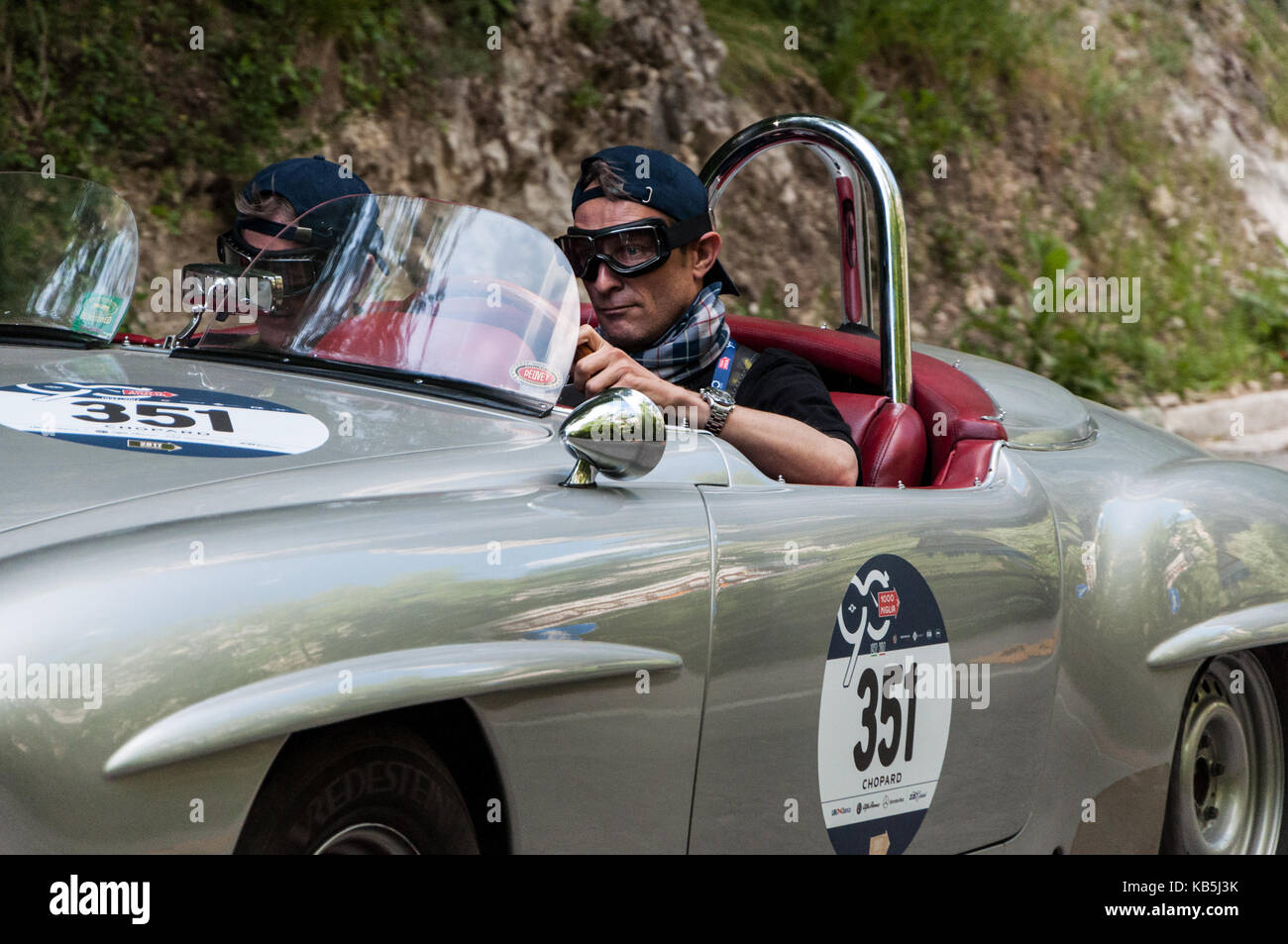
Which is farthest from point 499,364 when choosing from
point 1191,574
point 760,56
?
point 760,56

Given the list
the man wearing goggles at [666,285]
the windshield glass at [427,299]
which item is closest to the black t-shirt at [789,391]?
the man wearing goggles at [666,285]

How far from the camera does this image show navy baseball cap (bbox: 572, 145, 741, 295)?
131 inches

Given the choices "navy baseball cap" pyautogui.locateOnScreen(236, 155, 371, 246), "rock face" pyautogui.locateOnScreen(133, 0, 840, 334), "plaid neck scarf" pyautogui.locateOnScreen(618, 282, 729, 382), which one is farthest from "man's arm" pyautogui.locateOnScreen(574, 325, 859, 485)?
"rock face" pyautogui.locateOnScreen(133, 0, 840, 334)

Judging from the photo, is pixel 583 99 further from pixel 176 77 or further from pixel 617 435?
pixel 617 435

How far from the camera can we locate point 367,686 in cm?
184

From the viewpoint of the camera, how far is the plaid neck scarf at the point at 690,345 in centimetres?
332

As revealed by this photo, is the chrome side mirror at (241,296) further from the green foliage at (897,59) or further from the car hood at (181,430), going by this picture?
the green foliage at (897,59)

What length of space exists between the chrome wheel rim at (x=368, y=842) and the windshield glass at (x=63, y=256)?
1.67 meters

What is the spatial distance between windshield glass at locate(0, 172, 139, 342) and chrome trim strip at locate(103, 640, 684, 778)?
1664 millimetres

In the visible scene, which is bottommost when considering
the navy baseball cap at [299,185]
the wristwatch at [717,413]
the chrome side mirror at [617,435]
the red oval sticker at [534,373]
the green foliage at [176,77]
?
the chrome side mirror at [617,435]

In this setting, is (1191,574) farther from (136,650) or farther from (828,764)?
(136,650)

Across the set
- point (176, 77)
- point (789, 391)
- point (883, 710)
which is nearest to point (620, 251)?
point (789, 391)

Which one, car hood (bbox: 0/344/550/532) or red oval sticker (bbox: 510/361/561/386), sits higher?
red oval sticker (bbox: 510/361/561/386)

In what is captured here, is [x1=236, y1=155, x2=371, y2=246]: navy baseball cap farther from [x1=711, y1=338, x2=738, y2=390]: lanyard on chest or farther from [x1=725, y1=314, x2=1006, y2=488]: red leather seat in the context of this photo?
[x1=725, y1=314, x2=1006, y2=488]: red leather seat
